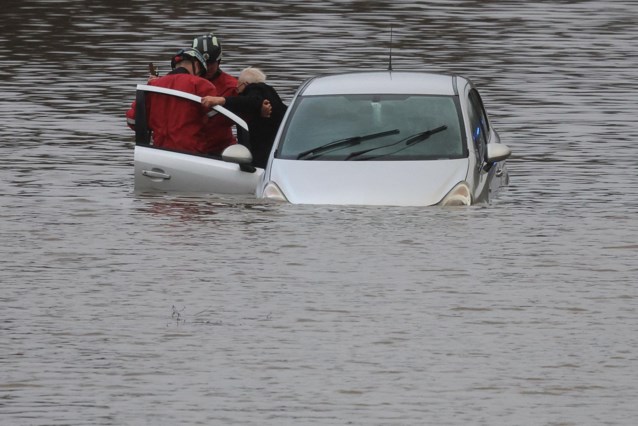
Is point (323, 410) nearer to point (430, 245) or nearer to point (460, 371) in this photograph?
point (460, 371)

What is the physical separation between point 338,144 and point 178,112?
1.47m

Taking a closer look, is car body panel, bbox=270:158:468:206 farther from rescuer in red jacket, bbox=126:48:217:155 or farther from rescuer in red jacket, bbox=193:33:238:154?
rescuer in red jacket, bbox=193:33:238:154

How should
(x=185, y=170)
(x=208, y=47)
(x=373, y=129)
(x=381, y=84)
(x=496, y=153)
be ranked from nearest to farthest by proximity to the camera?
(x=496, y=153)
(x=373, y=129)
(x=185, y=170)
(x=381, y=84)
(x=208, y=47)

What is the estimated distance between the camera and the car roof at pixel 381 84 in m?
15.7

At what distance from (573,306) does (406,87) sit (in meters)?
4.77

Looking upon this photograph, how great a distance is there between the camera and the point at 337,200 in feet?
47.1

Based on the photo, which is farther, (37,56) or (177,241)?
(37,56)

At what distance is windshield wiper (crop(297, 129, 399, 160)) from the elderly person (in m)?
1.00

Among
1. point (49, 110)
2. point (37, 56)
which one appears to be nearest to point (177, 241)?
point (49, 110)

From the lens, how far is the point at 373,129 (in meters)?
15.3

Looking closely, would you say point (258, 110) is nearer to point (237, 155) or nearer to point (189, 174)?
point (189, 174)

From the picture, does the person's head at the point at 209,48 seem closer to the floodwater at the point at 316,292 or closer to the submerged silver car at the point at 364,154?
the submerged silver car at the point at 364,154

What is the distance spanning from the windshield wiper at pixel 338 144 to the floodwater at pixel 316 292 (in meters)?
0.53

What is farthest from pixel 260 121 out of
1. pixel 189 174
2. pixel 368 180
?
pixel 368 180
